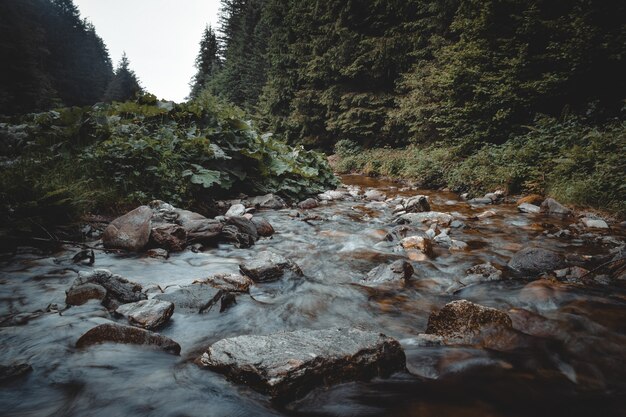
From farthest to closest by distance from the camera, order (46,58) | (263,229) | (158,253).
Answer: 1. (46,58)
2. (263,229)
3. (158,253)

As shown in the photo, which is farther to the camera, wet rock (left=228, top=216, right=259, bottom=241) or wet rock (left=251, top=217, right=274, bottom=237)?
wet rock (left=251, top=217, right=274, bottom=237)

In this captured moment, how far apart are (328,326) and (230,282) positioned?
39.4 inches

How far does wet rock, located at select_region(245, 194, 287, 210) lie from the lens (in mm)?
6812

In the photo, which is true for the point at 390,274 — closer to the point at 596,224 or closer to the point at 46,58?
the point at 596,224

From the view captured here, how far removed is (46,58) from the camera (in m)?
39.3

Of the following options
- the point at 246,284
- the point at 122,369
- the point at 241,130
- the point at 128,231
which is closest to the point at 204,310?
the point at 246,284

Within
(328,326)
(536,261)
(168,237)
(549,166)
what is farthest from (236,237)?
(549,166)

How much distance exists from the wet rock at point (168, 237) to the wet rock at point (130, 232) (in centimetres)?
10

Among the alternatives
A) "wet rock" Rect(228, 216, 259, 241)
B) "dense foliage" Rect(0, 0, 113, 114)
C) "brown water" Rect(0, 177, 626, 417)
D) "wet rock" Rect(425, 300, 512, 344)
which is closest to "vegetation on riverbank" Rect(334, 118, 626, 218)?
"brown water" Rect(0, 177, 626, 417)

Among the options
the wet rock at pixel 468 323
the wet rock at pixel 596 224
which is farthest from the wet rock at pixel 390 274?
the wet rock at pixel 596 224

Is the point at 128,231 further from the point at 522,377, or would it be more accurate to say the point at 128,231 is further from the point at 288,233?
the point at 522,377

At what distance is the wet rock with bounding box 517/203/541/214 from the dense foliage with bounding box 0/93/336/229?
4.90 metres

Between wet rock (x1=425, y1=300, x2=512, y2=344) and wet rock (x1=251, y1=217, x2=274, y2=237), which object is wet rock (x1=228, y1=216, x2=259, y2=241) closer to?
wet rock (x1=251, y1=217, x2=274, y2=237)

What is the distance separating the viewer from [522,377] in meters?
1.60
